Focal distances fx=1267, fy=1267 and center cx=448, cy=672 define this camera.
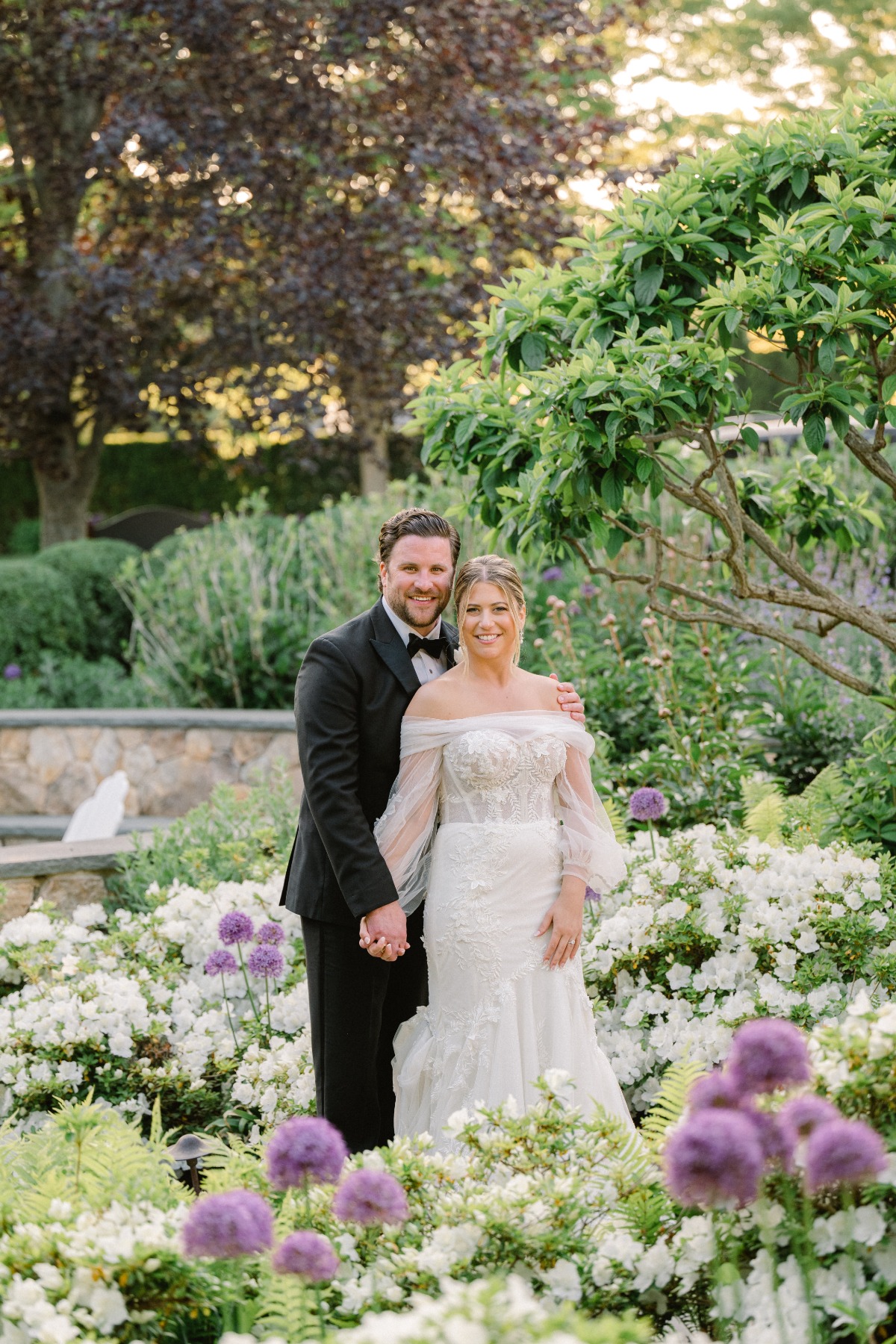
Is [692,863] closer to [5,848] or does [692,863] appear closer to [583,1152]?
[583,1152]

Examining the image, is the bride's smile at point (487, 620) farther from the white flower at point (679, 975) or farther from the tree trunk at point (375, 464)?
the tree trunk at point (375, 464)

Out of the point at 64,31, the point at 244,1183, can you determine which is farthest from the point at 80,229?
the point at 244,1183

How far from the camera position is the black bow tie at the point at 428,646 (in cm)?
346

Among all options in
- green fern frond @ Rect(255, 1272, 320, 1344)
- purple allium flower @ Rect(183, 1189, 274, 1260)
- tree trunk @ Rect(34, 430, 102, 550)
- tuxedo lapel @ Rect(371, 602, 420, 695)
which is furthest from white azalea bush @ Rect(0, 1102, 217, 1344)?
tree trunk @ Rect(34, 430, 102, 550)

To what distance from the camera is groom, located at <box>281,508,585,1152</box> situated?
326cm

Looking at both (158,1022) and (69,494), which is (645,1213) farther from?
(69,494)

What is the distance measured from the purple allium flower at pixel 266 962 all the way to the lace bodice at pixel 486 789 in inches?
20.8

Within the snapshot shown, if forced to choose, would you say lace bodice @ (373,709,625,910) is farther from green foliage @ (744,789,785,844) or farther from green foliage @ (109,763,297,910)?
green foliage @ (109,763,297,910)

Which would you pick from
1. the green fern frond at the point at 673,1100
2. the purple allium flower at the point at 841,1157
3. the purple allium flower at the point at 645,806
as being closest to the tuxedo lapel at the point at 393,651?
the purple allium flower at the point at 645,806

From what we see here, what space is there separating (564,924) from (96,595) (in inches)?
290

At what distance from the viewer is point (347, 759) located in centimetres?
327

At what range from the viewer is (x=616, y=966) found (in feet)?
13.0

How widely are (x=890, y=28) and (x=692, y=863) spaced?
1764cm

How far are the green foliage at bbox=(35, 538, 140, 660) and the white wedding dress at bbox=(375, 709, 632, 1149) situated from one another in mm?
6673
